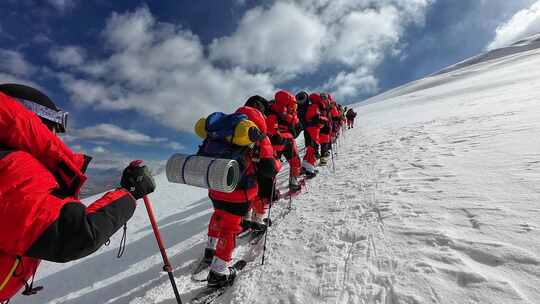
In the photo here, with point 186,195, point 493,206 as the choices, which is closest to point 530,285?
point 493,206

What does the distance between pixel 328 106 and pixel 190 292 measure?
7.63 metres

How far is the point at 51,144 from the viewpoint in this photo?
163 centimetres

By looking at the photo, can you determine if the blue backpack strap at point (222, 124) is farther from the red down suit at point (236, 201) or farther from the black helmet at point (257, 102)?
the black helmet at point (257, 102)

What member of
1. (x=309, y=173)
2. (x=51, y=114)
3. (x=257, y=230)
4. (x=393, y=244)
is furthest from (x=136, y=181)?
(x=309, y=173)

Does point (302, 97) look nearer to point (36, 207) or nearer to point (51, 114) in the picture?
point (51, 114)

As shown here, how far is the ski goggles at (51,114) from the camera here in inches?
66.7

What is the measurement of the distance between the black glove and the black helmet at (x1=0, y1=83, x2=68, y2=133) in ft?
2.04

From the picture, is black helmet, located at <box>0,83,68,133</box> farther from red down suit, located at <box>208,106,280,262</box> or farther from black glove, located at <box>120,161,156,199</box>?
red down suit, located at <box>208,106,280,262</box>

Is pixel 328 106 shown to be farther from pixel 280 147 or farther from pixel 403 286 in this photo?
pixel 403 286

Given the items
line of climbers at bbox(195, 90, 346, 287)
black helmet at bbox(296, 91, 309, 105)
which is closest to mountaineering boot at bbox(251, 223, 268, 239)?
line of climbers at bbox(195, 90, 346, 287)

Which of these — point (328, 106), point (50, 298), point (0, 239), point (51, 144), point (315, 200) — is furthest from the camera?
point (328, 106)

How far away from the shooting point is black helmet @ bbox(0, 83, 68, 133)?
165 cm

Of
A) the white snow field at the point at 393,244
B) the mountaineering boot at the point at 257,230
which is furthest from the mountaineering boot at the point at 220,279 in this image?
the mountaineering boot at the point at 257,230

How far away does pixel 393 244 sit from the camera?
109 inches
